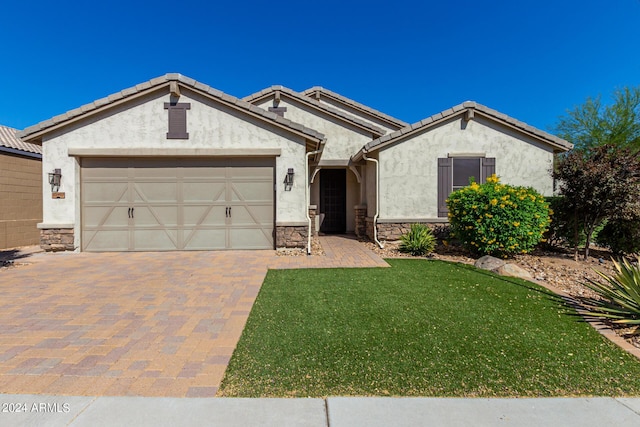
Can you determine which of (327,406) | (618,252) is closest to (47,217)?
(327,406)

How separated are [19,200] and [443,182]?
14.5 metres

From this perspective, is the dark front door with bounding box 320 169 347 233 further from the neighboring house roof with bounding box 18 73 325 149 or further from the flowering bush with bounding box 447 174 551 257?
the flowering bush with bounding box 447 174 551 257

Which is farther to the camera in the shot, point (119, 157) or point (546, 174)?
point (546, 174)

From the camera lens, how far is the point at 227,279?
20.6ft

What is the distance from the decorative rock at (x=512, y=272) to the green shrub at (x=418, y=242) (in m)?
2.26

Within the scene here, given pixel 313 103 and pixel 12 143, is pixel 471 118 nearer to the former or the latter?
pixel 313 103

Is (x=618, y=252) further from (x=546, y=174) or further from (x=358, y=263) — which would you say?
(x=358, y=263)

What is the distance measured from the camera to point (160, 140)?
898 cm

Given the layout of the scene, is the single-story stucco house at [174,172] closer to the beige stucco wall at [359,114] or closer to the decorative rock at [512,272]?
the decorative rock at [512,272]

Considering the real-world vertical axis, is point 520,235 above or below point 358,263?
above

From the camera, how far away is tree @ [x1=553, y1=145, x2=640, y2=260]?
7406 mm

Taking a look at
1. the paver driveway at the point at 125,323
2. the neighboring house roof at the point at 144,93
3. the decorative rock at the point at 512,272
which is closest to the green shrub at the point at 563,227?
the decorative rock at the point at 512,272

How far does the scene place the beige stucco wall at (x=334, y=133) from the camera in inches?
516

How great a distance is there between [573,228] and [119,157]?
12.9 meters
